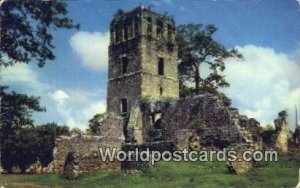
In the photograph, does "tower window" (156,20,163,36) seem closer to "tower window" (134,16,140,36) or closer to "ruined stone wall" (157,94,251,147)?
"tower window" (134,16,140,36)

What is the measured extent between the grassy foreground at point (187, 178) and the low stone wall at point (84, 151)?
51 cm

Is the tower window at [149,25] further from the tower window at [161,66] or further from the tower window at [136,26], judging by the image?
the tower window at [161,66]

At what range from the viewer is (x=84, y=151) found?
54.0 ft

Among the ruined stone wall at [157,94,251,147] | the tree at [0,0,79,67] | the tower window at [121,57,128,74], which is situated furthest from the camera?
the tower window at [121,57,128,74]

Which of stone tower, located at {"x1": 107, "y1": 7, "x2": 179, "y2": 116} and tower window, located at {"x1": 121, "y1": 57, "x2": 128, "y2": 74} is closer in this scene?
stone tower, located at {"x1": 107, "y1": 7, "x2": 179, "y2": 116}

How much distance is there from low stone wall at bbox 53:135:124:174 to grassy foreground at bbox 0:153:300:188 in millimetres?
515

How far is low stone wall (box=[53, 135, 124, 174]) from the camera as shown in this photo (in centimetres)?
1338

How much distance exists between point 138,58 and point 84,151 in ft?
21.8

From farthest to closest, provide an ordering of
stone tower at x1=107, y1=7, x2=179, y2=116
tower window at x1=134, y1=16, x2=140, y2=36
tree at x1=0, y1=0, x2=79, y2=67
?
tower window at x1=134, y1=16, x2=140, y2=36 → stone tower at x1=107, y1=7, x2=179, y2=116 → tree at x1=0, y1=0, x2=79, y2=67

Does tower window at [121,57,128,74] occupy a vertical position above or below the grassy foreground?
above

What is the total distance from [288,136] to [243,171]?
6536mm

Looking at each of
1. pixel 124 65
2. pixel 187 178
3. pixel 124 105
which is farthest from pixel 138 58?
pixel 187 178

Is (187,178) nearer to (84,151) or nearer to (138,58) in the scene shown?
(84,151)

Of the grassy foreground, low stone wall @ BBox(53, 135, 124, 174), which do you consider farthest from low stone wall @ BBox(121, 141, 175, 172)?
the grassy foreground
